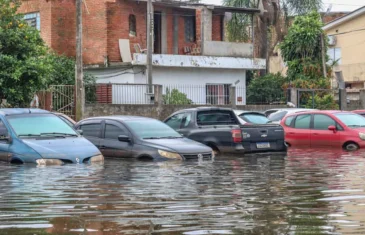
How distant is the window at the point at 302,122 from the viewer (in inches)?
892

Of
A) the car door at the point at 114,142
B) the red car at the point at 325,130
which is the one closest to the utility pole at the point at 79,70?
the red car at the point at 325,130

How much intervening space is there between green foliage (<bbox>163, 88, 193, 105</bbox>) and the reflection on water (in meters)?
17.5

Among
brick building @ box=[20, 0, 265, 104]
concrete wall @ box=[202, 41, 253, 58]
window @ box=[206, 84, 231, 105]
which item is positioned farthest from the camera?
concrete wall @ box=[202, 41, 253, 58]

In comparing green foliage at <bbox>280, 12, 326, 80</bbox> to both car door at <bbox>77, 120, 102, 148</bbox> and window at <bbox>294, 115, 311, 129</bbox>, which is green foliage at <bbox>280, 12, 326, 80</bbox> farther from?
car door at <bbox>77, 120, 102, 148</bbox>

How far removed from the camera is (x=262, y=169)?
15555mm

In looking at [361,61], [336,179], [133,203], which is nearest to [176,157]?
[336,179]

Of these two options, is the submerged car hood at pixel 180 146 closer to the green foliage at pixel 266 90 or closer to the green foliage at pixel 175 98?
the green foliage at pixel 175 98

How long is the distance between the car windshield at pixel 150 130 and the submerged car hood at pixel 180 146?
1.00 feet

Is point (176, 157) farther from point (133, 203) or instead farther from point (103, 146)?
point (133, 203)

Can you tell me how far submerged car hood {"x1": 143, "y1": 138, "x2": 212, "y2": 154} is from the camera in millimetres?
16375

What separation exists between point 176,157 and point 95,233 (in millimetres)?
8911

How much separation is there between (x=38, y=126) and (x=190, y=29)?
26.8 m

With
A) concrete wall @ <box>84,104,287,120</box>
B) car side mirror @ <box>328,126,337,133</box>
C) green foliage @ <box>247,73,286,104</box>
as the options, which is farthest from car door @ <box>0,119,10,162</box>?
green foliage @ <box>247,73,286,104</box>

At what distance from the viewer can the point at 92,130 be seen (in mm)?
18234
